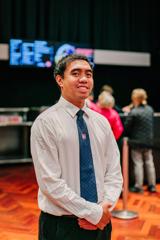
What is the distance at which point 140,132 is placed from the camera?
5.59m

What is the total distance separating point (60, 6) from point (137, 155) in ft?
13.4

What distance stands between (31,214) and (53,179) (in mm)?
2989

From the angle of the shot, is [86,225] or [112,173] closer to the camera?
[86,225]

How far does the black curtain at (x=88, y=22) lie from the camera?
7.88 metres

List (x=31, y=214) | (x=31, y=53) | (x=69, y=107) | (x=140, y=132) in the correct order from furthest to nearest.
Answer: (x=31, y=53) → (x=140, y=132) → (x=31, y=214) → (x=69, y=107)

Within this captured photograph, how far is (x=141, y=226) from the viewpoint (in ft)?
13.7

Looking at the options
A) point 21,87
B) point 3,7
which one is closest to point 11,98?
point 21,87

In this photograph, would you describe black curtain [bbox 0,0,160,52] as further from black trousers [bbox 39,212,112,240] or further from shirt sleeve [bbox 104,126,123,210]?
black trousers [bbox 39,212,112,240]

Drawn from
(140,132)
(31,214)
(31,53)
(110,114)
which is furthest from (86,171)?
(31,53)

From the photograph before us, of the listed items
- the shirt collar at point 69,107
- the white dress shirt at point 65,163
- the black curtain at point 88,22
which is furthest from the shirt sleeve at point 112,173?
the black curtain at point 88,22

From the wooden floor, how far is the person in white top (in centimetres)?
211

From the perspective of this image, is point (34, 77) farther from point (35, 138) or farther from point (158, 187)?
point (35, 138)

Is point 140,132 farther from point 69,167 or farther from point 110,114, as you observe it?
point 69,167

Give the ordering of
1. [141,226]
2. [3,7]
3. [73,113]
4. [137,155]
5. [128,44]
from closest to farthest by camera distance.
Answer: [73,113] → [141,226] → [137,155] → [3,7] → [128,44]
